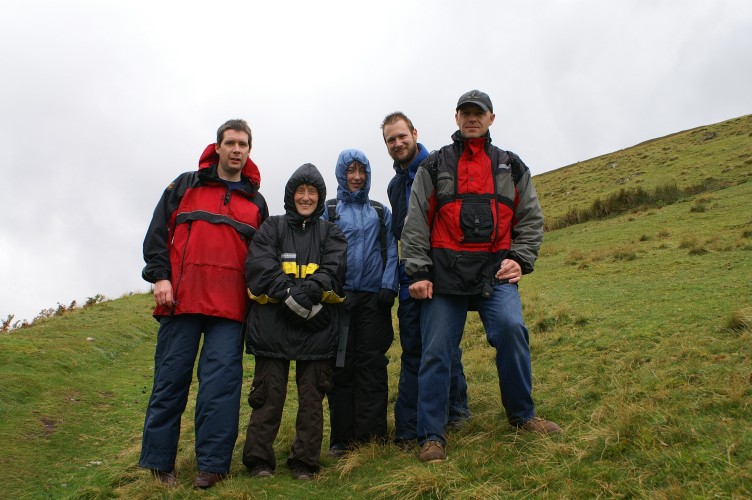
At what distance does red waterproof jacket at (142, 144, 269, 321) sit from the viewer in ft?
17.0

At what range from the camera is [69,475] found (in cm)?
598

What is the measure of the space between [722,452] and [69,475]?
5.95m

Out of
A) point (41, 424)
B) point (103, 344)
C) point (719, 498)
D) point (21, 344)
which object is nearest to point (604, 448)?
point (719, 498)

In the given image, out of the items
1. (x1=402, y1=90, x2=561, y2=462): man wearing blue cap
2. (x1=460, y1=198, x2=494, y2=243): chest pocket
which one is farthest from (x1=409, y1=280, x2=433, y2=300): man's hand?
(x1=460, y1=198, x2=494, y2=243): chest pocket

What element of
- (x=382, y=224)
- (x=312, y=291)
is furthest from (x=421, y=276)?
(x=382, y=224)

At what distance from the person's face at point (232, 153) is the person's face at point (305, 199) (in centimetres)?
61

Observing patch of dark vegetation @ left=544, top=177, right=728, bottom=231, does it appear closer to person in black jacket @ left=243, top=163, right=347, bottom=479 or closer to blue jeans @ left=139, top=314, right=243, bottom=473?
person in black jacket @ left=243, top=163, right=347, bottom=479

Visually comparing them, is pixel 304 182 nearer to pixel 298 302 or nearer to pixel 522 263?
pixel 298 302

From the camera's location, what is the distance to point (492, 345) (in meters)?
4.88

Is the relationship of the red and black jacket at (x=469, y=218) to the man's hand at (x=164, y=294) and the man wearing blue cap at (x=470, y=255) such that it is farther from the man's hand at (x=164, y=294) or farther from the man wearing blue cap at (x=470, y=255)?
the man's hand at (x=164, y=294)

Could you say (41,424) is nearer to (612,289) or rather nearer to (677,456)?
(677,456)

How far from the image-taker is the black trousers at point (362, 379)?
5.76 m

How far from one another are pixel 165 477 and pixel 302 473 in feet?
4.01

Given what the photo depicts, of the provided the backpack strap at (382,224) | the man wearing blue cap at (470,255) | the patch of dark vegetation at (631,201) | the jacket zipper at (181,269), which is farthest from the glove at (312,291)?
the patch of dark vegetation at (631,201)
